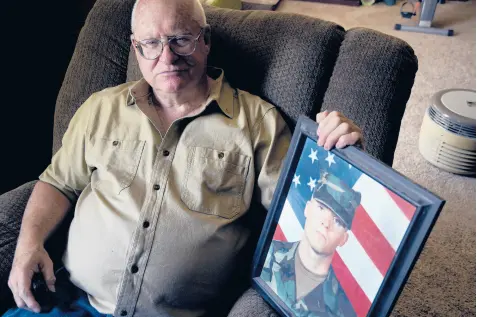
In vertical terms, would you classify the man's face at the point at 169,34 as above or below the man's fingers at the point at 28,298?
above

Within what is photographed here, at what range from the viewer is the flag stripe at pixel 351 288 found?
31.6 inches

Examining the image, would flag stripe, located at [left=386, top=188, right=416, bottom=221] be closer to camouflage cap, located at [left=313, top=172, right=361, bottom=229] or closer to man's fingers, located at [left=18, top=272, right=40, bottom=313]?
camouflage cap, located at [left=313, top=172, right=361, bottom=229]

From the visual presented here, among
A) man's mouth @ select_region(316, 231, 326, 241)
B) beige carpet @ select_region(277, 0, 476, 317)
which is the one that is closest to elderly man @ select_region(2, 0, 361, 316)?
man's mouth @ select_region(316, 231, 326, 241)

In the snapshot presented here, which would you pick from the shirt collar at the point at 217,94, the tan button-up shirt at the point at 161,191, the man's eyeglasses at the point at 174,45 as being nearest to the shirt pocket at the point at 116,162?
the tan button-up shirt at the point at 161,191

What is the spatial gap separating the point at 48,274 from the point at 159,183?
12.9 inches

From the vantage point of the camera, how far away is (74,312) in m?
1.10

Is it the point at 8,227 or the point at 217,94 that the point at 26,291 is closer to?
the point at 8,227

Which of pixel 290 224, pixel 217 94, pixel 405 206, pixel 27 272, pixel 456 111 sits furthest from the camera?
pixel 456 111

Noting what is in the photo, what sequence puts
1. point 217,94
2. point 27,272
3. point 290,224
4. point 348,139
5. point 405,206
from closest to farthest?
point 405,206 < point 348,139 < point 290,224 < point 27,272 < point 217,94

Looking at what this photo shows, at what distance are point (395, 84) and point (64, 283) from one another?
937mm

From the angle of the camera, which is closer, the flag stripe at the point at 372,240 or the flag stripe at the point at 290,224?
the flag stripe at the point at 372,240

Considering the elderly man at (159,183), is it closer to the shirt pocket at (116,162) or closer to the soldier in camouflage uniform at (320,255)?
the shirt pocket at (116,162)

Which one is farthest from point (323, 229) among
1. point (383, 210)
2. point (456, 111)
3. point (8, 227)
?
point (456, 111)

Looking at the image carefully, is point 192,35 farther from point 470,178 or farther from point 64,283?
point 470,178
